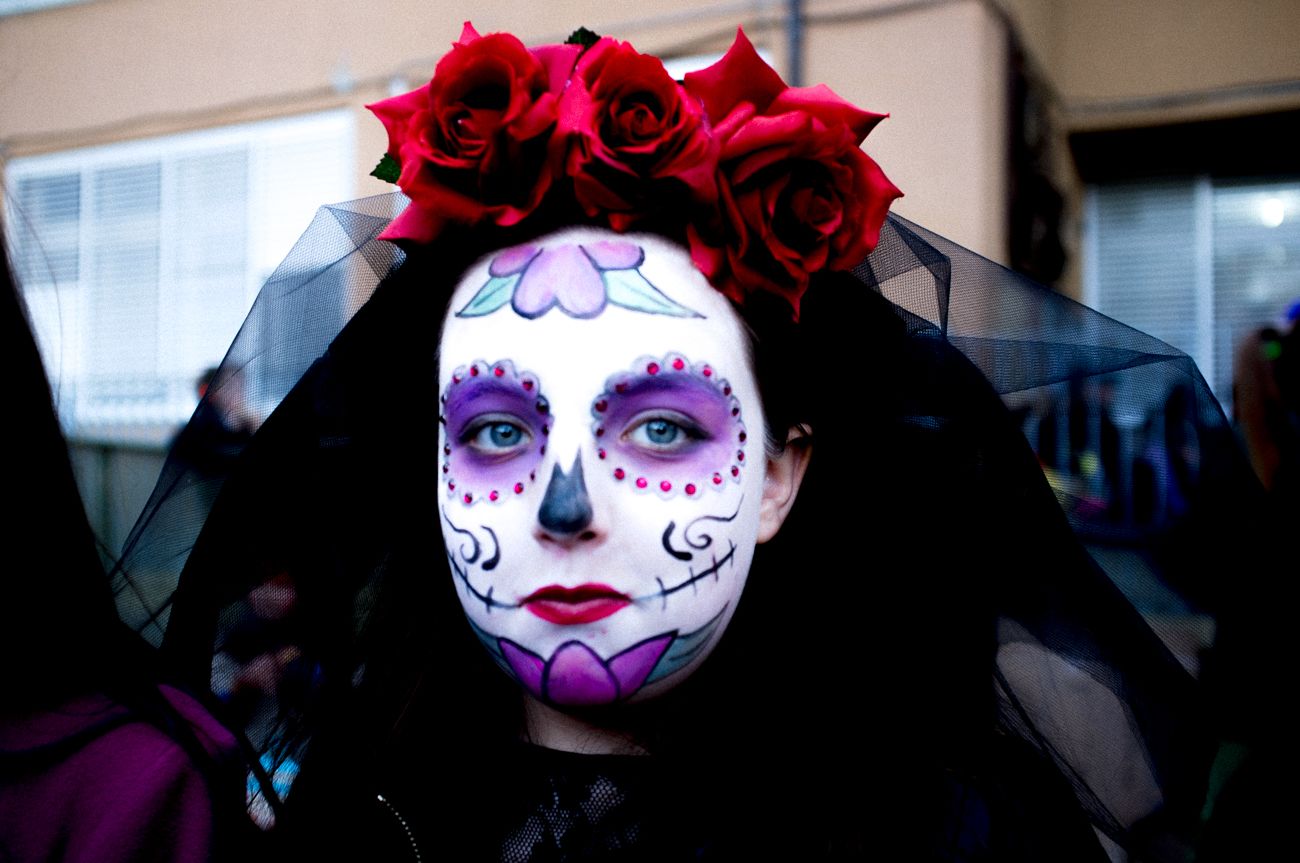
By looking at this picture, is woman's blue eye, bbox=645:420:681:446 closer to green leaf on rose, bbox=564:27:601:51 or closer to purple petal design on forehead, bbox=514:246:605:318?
purple petal design on forehead, bbox=514:246:605:318

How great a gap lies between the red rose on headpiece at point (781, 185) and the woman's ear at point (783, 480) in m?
0.21

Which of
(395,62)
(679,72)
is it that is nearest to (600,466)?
(679,72)

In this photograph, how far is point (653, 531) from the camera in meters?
1.36

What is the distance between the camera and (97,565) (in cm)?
132

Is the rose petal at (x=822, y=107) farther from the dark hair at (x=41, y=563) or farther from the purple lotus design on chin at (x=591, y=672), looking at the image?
→ the dark hair at (x=41, y=563)

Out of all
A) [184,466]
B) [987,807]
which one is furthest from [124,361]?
[987,807]

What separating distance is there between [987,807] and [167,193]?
6172mm

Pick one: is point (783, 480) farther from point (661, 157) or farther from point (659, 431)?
point (661, 157)

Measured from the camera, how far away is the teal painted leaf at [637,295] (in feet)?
4.62

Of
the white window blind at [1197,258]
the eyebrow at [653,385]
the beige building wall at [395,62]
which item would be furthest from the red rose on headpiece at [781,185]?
the white window blind at [1197,258]

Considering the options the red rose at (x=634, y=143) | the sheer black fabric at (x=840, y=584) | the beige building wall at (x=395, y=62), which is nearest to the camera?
the red rose at (x=634, y=143)

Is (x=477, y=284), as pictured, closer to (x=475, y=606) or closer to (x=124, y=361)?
(x=475, y=606)

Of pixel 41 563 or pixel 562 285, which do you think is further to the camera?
pixel 562 285

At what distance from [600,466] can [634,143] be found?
424 mm
